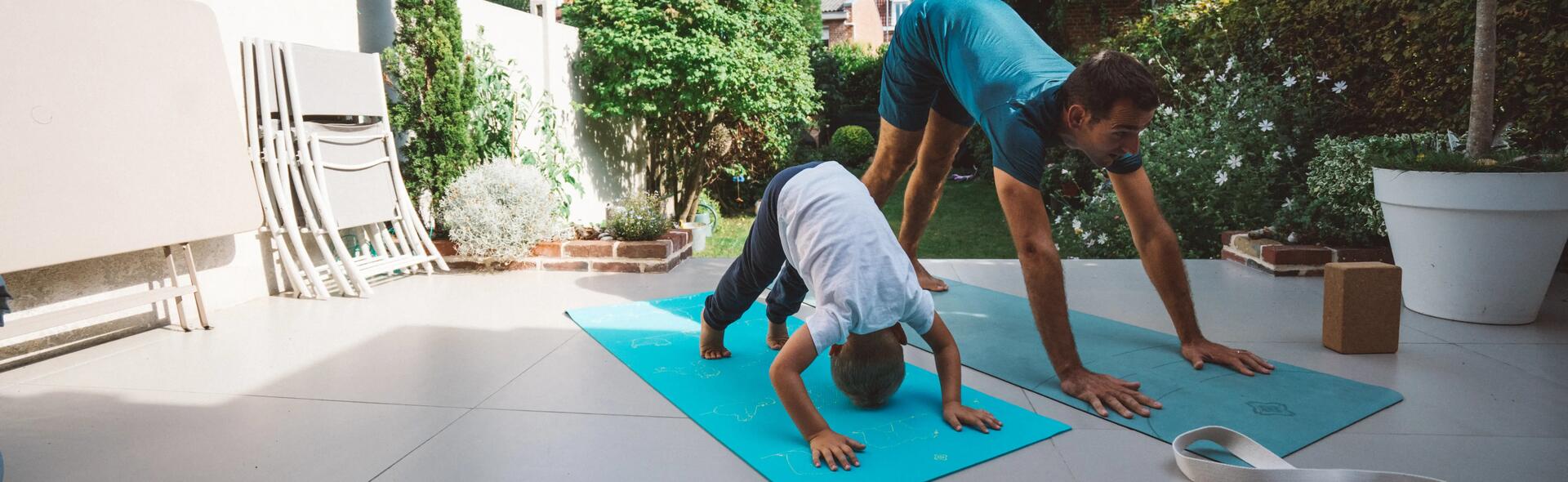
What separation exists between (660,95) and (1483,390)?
503cm

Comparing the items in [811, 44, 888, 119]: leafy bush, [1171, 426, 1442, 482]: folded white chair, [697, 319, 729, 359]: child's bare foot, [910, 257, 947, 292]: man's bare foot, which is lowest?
[1171, 426, 1442, 482]: folded white chair

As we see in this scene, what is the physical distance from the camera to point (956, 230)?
7.25m

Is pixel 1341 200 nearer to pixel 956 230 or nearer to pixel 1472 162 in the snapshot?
pixel 1472 162

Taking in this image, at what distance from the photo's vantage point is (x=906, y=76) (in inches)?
130

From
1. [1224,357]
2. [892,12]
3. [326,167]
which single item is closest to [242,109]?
[326,167]

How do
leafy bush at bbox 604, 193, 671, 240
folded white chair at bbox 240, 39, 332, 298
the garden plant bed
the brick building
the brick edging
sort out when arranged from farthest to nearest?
the brick building < leafy bush at bbox 604, 193, 671, 240 < the garden plant bed < the brick edging < folded white chair at bbox 240, 39, 332, 298

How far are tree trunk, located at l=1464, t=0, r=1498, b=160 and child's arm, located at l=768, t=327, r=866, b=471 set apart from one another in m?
2.78

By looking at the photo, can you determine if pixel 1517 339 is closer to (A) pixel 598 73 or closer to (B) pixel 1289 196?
(B) pixel 1289 196

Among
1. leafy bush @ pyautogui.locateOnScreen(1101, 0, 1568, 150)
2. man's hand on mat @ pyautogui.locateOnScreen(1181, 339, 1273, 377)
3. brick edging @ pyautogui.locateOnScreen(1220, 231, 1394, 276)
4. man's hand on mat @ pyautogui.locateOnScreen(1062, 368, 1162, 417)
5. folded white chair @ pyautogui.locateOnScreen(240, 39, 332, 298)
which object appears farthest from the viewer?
brick edging @ pyautogui.locateOnScreen(1220, 231, 1394, 276)

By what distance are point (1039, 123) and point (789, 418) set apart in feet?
3.51

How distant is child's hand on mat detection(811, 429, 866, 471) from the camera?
1.88 m

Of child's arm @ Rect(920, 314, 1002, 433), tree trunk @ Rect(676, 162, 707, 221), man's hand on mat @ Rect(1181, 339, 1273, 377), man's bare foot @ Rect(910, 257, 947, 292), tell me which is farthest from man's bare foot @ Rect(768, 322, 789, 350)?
tree trunk @ Rect(676, 162, 707, 221)

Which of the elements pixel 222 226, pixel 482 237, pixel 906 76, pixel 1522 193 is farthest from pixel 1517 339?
pixel 222 226

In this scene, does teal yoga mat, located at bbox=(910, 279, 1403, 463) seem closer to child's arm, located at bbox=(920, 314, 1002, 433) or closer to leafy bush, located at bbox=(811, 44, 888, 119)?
child's arm, located at bbox=(920, 314, 1002, 433)
